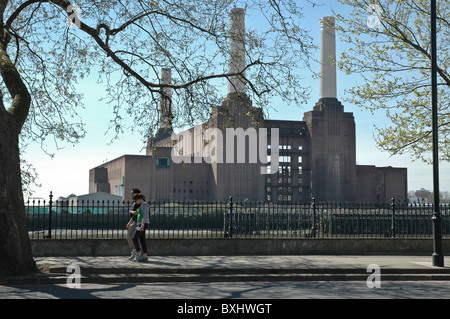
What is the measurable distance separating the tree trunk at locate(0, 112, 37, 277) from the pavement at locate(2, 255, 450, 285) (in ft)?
1.43

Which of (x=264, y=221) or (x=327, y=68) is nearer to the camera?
(x=264, y=221)

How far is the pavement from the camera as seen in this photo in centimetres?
1192

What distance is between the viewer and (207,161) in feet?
316

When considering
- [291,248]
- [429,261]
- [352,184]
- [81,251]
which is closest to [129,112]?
[81,251]

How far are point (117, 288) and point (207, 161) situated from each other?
281 ft

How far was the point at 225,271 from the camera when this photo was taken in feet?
42.4

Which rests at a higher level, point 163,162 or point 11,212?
point 163,162

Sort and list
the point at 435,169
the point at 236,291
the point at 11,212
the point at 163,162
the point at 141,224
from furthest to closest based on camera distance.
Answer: the point at 163,162 → the point at 435,169 → the point at 141,224 → the point at 11,212 → the point at 236,291

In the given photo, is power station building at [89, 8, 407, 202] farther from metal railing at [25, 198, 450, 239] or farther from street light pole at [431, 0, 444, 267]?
street light pole at [431, 0, 444, 267]

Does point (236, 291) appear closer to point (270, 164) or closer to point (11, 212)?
point (11, 212)

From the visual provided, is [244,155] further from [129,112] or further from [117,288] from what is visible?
Result: [117,288]

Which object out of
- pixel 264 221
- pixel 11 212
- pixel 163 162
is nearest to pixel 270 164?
pixel 163 162

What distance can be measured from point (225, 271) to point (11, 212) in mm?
5119

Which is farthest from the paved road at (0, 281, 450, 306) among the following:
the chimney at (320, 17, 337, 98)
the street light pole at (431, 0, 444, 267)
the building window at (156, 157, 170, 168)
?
the chimney at (320, 17, 337, 98)
